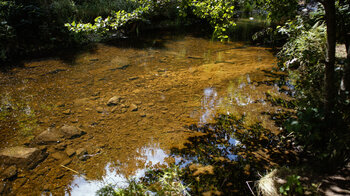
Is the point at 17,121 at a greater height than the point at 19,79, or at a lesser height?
lesser

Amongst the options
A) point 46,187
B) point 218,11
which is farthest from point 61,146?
point 218,11

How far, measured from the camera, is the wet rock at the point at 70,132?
12.2 feet

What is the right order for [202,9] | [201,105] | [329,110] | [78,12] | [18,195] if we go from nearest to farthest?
[329,110] < [18,195] < [202,9] < [201,105] < [78,12]

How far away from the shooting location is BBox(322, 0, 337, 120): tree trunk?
209cm

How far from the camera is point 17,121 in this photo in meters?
4.15

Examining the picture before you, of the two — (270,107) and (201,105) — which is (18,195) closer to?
(201,105)

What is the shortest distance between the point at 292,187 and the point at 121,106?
369cm

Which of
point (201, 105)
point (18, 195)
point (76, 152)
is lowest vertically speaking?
point (18, 195)

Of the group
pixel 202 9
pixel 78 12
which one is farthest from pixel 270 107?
pixel 78 12

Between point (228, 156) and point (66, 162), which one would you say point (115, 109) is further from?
point (228, 156)

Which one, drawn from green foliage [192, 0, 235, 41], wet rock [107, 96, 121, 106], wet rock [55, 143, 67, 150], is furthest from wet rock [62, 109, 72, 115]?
green foliage [192, 0, 235, 41]

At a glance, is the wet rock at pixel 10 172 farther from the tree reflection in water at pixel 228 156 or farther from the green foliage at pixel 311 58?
the green foliage at pixel 311 58

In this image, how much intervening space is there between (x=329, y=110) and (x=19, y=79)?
7823 millimetres

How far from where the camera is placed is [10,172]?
295 centimetres
